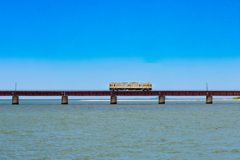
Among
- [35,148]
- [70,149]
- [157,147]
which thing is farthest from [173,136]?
[35,148]

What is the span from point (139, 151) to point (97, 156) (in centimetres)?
329

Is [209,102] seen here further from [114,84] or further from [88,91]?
[88,91]

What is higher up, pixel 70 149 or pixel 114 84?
pixel 114 84

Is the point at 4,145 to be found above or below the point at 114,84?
below

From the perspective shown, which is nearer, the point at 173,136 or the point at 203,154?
the point at 203,154

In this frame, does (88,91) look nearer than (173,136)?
No

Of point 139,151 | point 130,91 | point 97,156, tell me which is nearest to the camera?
point 97,156

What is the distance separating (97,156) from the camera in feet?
65.0

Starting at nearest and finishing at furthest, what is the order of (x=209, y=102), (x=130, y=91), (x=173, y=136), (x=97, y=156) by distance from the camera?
(x=97, y=156) → (x=173, y=136) → (x=130, y=91) → (x=209, y=102)

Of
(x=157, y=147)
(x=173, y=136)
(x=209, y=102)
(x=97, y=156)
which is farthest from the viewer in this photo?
(x=209, y=102)

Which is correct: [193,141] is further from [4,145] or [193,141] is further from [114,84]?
[114,84]

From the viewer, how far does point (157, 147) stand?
22.8 meters

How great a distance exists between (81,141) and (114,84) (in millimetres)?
102716

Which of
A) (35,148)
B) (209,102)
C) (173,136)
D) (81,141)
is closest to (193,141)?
(173,136)
